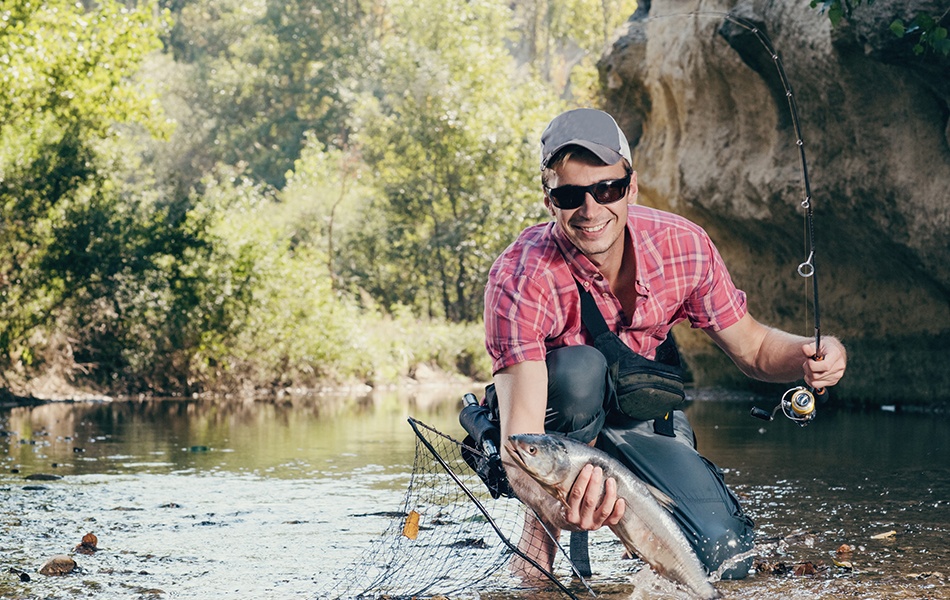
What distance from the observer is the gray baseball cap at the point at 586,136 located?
410 cm

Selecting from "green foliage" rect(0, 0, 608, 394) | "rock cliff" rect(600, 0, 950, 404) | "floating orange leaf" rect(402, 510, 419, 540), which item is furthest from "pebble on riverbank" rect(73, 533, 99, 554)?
"green foliage" rect(0, 0, 608, 394)

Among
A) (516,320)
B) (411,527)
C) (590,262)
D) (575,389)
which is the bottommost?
(411,527)

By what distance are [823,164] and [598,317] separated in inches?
327

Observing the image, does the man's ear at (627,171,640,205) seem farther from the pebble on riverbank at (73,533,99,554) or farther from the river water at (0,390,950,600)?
the pebble on riverbank at (73,533,99,554)

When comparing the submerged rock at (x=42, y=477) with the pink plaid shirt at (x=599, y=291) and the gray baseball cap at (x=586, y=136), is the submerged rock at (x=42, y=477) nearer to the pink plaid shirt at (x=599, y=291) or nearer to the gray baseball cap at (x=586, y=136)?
the pink plaid shirt at (x=599, y=291)

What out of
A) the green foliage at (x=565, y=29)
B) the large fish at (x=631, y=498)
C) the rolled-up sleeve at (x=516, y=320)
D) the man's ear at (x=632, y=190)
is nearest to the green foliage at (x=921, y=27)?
the man's ear at (x=632, y=190)

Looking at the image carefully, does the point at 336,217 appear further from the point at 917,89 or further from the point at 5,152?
the point at 917,89

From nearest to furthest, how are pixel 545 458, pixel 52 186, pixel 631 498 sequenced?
pixel 545 458
pixel 631 498
pixel 52 186

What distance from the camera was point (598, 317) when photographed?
426 centimetres

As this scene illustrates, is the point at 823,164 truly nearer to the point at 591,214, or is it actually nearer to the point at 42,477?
the point at 42,477

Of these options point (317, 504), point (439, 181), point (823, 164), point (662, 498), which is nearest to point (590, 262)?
point (662, 498)

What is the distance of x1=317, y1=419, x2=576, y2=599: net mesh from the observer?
4.31 meters

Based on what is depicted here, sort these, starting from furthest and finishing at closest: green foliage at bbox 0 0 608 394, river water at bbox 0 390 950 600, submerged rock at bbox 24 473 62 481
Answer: green foliage at bbox 0 0 608 394 → submerged rock at bbox 24 473 62 481 → river water at bbox 0 390 950 600

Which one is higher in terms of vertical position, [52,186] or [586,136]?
[52,186]
